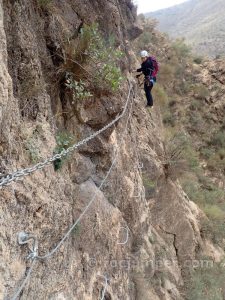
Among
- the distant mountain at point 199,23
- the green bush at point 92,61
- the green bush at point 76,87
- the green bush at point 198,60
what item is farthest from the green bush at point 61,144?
the distant mountain at point 199,23

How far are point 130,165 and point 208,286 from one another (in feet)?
13.7

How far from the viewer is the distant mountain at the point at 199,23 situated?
3747cm

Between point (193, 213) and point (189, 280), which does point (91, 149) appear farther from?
point (193, 213)

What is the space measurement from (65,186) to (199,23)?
168ft

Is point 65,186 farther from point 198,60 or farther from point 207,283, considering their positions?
point 198,60

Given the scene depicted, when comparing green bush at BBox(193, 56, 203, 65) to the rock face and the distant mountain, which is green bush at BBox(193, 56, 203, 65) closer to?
the distant mountain

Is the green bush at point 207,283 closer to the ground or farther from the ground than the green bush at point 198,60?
closer to the ground

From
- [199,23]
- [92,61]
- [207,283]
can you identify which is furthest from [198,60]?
[199,23]

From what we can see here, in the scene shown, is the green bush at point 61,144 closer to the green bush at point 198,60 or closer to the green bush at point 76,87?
the green bush at point 76,87

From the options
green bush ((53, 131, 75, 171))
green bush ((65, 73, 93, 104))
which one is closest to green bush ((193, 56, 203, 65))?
green bush ((65, 73, 93, 104))

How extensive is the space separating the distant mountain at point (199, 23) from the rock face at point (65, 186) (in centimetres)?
2453

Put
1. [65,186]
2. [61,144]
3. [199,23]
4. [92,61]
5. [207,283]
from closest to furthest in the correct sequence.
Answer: [61,144] → [65,186] → [92,61] → [207,283] → [199,23]

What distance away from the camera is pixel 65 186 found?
15.3ft

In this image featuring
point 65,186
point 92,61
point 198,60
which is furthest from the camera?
point 198,60
